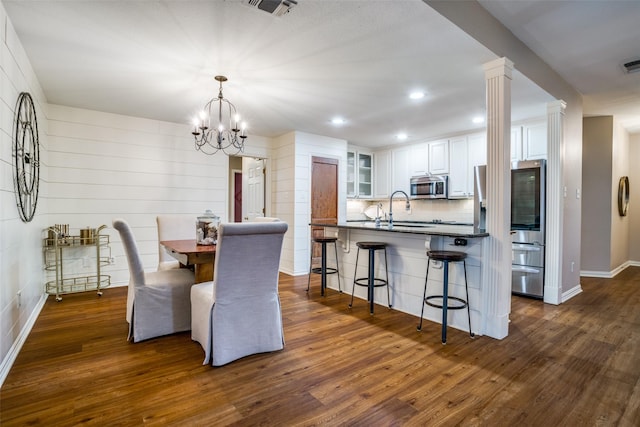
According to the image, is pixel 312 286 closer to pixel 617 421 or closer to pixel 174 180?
pixel 174 180

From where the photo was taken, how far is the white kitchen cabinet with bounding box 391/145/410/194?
630 cm

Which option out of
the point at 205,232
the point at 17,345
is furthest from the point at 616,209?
the point at 17,345

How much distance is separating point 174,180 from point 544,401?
196 inches

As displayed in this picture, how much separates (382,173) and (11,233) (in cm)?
578

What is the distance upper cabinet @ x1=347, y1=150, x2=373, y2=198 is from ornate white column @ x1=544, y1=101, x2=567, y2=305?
11.5 ft

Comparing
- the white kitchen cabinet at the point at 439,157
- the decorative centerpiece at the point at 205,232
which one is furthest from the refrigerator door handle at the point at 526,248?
the decorative centerpiece at the point at 205,232

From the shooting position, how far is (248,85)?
11.3 feet

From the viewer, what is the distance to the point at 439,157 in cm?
577

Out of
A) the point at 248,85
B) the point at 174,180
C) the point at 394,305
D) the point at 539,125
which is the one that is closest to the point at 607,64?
the point at 539,125

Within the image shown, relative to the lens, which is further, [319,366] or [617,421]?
[319,366]

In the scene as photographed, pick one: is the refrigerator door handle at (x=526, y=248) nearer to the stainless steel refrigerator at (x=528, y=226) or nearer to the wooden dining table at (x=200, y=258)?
the stainless steel refrigerator at (x=528, y=226)

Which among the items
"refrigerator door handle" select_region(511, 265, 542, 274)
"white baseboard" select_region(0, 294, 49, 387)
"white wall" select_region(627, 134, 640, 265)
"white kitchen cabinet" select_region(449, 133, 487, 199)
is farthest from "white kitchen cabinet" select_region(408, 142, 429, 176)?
"white baseboard" select_region(0, 294, 49, 387)

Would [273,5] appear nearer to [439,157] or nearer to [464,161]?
[464,161]

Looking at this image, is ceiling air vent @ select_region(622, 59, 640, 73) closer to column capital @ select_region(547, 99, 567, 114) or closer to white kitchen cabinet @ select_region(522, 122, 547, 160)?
column capital @ select_region(547, 99, 567, 114)
